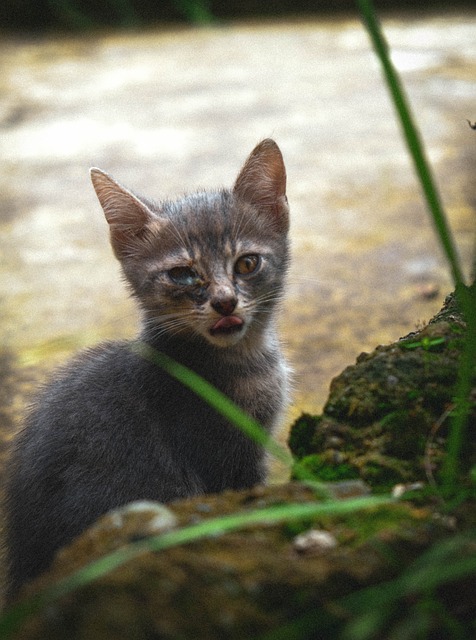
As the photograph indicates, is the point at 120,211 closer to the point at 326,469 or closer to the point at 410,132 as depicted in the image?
the point at 326,469

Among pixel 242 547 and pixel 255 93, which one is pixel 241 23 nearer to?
pixel 255 93

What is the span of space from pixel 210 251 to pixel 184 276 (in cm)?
12

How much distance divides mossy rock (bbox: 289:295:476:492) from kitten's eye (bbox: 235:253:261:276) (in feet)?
2.66

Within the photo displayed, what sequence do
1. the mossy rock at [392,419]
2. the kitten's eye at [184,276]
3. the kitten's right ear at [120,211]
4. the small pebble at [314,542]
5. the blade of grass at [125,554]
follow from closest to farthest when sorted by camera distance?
the blade of grass at [125,554], the small pebble at [314,542], the mossy rock at [392,419], the kitten's eye at [184,276], the kitten's right ear at [120,211]

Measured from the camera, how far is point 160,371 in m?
2.59

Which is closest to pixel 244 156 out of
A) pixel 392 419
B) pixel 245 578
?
pixel 392 419

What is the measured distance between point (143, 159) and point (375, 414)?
4725mm

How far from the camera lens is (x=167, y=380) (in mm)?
2576

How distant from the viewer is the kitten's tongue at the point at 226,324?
97.1 inches

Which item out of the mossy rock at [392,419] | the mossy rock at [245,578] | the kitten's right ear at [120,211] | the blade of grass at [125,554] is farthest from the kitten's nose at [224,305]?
the blade of grass at [125,554]

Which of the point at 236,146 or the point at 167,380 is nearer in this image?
the point at 167,380

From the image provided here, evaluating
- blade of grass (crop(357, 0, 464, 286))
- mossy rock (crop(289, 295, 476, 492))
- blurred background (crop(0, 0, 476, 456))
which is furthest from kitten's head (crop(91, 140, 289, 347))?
blade of grass (crop(357, 0, 464, 286))

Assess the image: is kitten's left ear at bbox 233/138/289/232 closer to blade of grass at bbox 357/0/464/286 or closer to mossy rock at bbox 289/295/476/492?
mossy rock at bbox 289/295/476/492

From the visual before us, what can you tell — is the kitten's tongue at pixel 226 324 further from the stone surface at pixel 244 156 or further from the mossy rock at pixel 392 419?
the stone surface at pixel 244 156
